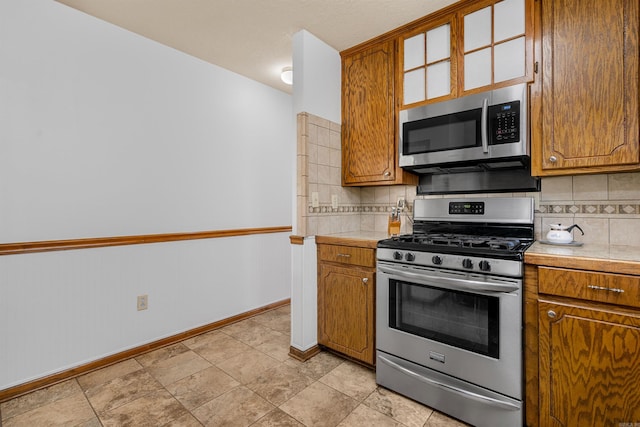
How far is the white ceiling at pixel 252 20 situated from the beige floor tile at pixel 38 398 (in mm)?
2429

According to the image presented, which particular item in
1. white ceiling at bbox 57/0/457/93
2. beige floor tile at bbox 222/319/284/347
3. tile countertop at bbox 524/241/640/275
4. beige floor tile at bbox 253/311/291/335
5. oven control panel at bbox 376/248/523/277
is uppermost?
white ceiling at bbox 57/0/457/93

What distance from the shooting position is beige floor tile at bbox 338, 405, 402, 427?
5.28 feet

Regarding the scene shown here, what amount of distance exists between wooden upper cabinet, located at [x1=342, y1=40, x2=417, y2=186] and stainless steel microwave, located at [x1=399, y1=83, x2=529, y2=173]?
12 cm

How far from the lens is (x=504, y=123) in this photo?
1818mm

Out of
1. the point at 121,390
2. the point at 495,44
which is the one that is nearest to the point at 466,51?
the point at 495,44

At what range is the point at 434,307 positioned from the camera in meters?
1.76

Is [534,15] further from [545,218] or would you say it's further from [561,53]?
[545,218]

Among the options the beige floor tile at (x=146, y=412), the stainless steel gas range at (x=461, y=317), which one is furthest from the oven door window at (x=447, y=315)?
the beige floor tile at (x=146, y=412)

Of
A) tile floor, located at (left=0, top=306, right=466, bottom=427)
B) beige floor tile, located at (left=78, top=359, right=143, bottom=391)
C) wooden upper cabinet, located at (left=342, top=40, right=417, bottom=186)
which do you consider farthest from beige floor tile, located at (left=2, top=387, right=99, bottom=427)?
wooden upper cabinet, located at (left=342, top=40, right=417, bottom=186)

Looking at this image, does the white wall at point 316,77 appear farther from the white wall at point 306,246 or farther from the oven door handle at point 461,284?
the oven door handle at point 461,284

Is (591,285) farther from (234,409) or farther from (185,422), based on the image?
(185,422)

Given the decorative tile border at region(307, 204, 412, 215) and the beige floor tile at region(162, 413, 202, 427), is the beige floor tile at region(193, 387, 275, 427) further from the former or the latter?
the decorative tile border at region(307, 204, 412, 215)

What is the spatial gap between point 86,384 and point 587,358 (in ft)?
8.97

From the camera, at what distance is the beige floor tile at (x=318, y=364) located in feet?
6.89
